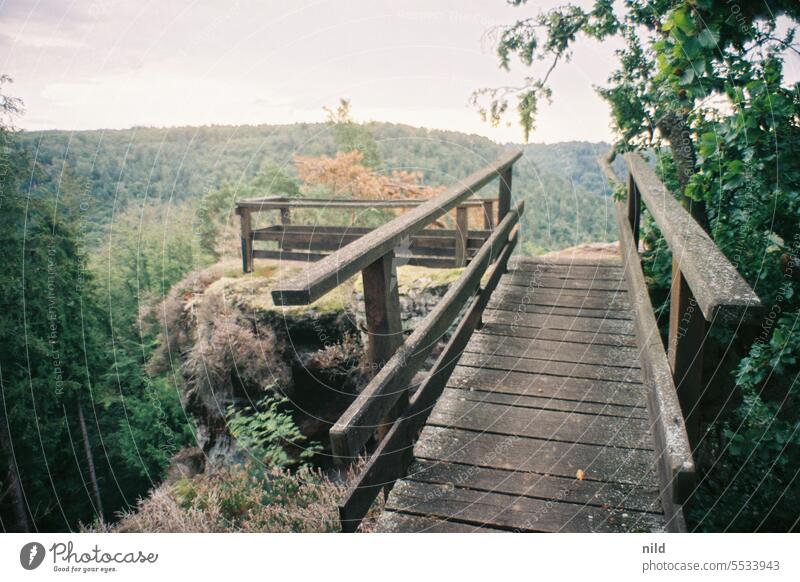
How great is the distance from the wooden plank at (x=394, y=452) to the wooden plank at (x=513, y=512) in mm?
130

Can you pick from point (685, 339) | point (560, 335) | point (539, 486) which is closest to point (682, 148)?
A: point (560, 335)

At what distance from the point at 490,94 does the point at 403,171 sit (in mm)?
5098

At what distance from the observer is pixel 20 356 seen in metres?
11.0

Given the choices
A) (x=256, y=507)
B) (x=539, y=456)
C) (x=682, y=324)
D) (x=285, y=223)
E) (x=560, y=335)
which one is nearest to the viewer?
(x=682, y=324)

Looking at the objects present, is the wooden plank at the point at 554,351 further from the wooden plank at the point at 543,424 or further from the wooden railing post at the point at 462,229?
the wooden railing post at the point at 462,229

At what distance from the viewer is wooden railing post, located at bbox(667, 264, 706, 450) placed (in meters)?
1.85

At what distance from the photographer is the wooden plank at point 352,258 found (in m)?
1.48

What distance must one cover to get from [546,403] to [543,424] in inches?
8.6

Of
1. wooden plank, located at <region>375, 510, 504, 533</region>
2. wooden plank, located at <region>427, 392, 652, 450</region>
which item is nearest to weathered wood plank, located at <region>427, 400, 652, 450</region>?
wooden plank, located at <region>427, 392, 652, 450</region>

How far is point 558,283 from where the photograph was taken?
4.75 meters

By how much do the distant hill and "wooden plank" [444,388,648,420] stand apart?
5894 mm

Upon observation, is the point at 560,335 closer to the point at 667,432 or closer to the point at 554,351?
the point at 554,351

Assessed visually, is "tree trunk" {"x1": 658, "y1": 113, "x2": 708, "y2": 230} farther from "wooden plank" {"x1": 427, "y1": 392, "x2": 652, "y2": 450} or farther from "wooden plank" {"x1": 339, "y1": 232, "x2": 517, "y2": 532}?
"wooden plank" {"x1": 339, "y1": 232, "x2": 517, "y2": 532}
